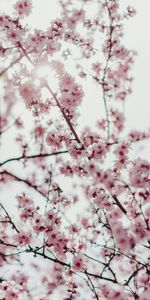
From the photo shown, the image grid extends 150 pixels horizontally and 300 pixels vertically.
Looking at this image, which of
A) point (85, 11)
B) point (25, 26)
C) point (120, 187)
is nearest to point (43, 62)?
point (25, 26)

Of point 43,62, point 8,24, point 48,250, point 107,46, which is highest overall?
point 107,46

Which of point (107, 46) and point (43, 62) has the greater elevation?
point (107, 46)

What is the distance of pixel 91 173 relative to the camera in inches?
238

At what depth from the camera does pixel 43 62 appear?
23.9ft

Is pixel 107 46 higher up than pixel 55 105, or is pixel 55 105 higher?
pixel 107 46

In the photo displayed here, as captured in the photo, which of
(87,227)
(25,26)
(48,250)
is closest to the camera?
(48,250)

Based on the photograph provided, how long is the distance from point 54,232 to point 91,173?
171cm

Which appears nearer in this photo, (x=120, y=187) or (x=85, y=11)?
(x=120, y=187)

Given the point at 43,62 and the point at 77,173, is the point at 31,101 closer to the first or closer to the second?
the point at 43,62

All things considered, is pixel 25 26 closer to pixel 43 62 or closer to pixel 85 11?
pixel 43 62

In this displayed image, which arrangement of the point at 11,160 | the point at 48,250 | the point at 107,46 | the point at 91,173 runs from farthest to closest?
the point at 107,46, the point at 48,250, the point at 91,173, the point at 11,160

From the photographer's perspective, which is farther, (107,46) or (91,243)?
(107,46)

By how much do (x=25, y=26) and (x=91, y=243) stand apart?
4.14 m

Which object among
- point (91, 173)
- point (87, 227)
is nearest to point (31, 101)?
point (91, 173)
